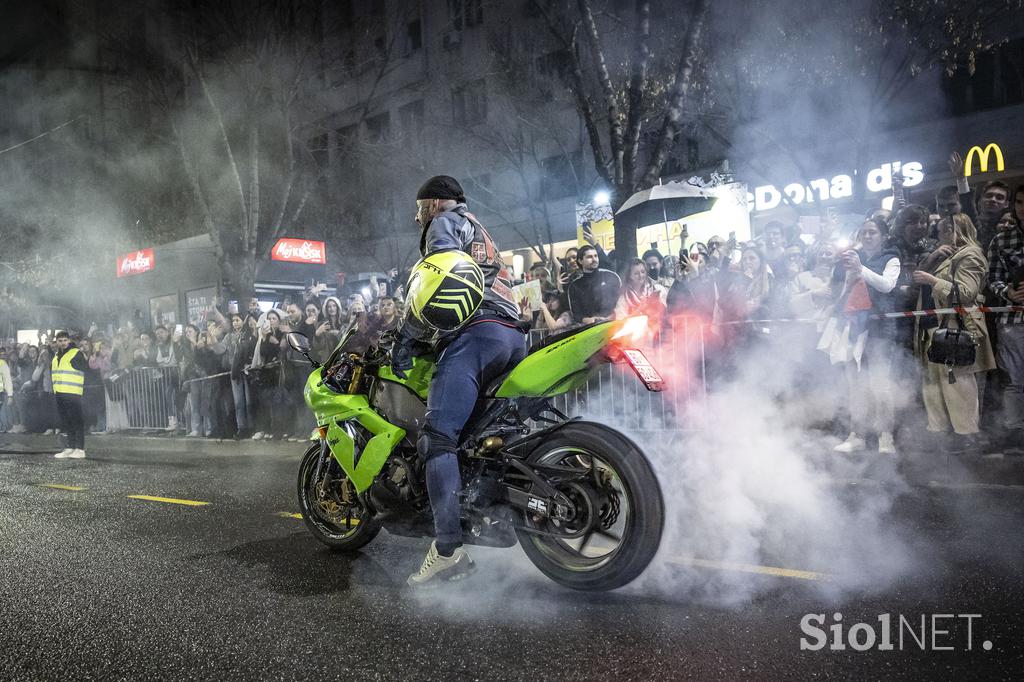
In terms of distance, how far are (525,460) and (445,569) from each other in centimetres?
63

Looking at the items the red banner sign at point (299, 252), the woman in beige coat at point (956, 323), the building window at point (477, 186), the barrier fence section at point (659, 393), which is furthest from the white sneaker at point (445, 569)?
the building window at point (477, 186)

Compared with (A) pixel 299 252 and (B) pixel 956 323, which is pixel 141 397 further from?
(A) pixel 299 252

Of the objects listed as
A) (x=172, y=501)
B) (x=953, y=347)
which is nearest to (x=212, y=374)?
(x=172, y=501)

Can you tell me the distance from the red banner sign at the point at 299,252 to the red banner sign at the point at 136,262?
15.7 feet

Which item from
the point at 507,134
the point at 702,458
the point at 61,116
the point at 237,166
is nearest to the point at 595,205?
the point at 507,134

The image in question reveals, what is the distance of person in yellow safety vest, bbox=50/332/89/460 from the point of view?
11578 millimetres

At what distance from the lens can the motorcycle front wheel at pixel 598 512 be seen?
10.9ft

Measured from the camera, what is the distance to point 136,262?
28984 millimetres

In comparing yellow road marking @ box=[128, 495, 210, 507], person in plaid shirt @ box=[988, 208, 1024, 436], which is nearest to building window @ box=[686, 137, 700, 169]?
person in plaid shirt @ box=[988, 208, 1024, 436]

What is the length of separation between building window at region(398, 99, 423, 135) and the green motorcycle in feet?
97.1

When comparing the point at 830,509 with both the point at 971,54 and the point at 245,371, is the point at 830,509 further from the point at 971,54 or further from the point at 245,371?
the point at 971,54

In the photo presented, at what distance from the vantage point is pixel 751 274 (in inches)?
328

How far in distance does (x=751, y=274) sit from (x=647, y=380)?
5354 millimetres

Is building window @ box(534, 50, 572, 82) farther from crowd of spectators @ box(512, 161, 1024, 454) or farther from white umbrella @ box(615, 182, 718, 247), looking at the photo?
crowd of spectators @ box(512, 161, 1024, 454)
